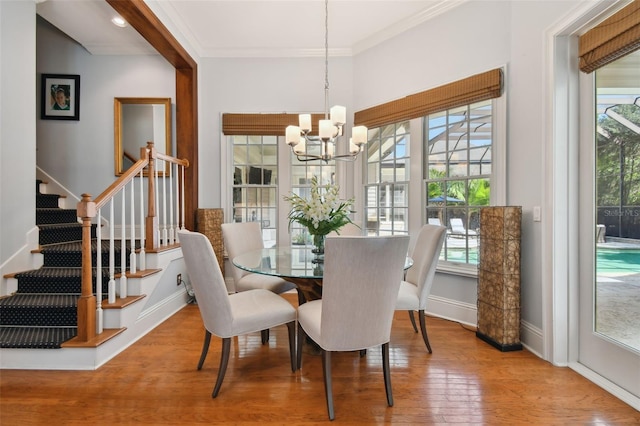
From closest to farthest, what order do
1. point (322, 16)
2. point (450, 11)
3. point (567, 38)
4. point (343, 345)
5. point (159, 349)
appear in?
point (343, 345), point (567, 38), point (159, 349), point (450, 11), point (322, 16)

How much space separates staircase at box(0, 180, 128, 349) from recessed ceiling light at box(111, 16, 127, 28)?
2.26 metres

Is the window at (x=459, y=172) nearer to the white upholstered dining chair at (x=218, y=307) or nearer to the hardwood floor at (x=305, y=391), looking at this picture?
the hardwood floor at (x=305, y=391)

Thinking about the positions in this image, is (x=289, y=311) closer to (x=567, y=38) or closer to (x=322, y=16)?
(x=567, y=38)

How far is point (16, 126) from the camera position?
258cm

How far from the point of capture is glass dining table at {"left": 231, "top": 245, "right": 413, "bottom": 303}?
184 centimetres

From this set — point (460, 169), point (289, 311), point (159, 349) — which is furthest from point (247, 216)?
point (460, 169)

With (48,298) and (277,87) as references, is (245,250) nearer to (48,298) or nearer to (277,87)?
(48,298)

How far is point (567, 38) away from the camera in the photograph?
6.95 feet

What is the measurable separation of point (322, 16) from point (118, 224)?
3.60 metres

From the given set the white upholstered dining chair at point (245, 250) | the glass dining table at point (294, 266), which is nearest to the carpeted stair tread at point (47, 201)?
the white upholstered dining chair at point (245, 250)

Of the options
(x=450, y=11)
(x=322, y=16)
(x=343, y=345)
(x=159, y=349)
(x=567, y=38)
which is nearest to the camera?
(x=343, y=345)

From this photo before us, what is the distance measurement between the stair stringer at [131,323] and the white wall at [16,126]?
970 mm

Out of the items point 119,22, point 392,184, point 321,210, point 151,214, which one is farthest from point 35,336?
point 392,184

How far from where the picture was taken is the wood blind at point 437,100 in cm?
266
